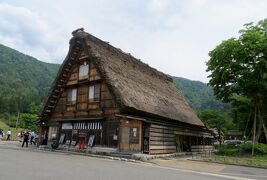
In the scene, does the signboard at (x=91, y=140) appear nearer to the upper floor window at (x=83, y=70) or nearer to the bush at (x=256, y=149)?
the upper floor window at (x=83, y=70)

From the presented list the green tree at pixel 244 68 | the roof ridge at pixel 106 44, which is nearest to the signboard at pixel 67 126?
the roof ridge at pixel 106 44

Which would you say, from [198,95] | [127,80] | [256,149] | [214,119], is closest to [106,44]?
[127,80]

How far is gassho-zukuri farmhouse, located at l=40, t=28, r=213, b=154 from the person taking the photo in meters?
21.7

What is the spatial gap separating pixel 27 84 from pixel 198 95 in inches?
2479

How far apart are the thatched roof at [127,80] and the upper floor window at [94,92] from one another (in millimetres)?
1926

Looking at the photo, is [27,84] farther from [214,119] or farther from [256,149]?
[256,149]

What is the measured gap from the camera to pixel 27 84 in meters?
110

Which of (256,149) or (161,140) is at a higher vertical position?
(161,140)

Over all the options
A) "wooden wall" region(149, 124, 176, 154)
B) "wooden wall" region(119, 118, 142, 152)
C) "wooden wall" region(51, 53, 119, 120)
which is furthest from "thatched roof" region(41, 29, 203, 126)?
"wooden wall" region(119, 118, 142, 152)

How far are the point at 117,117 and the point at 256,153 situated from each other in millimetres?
12642

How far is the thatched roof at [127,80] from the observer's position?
2149 centimetres

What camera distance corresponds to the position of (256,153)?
25.0 metres

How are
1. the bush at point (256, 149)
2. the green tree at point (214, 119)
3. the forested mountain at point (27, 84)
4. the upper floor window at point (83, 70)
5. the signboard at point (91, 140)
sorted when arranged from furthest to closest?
1. the forested mountain at point (27, 84)
2. the green tree at point (214, 119)
3. the upper floor window at point (83, 70)
4. the bush at point (256, 149)
5. the signboard at point (91, 140)

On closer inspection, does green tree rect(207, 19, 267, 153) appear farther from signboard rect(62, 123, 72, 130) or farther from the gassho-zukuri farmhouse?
signboard rect(62, 123, 72, 130)
